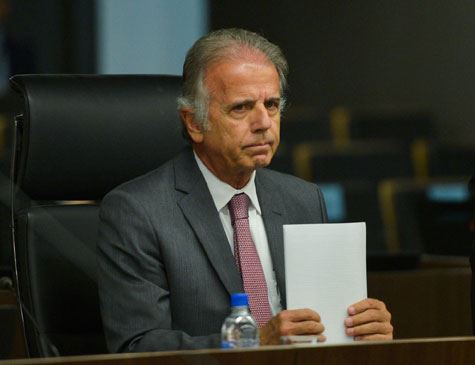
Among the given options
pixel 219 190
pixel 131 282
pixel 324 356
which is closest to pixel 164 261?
pixel 131 282

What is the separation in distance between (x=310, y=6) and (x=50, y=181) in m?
2.24

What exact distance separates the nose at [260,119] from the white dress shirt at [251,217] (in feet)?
0.43

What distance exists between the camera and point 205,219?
6.54 ft

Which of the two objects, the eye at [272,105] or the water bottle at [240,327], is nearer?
the water bottle at [240,327]

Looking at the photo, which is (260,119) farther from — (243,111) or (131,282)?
(131,282)

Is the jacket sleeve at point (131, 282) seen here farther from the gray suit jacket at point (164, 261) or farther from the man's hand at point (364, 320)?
the man's hand at point (364, 320)

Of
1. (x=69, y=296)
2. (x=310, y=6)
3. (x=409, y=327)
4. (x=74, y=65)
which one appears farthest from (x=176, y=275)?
(x=310, y=6)

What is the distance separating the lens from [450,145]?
4324mm

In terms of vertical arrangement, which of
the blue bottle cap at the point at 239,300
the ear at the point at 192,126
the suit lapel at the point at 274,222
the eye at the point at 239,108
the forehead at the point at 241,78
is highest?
the forehead at the point at 241,78

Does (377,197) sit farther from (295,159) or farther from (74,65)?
(74,65)

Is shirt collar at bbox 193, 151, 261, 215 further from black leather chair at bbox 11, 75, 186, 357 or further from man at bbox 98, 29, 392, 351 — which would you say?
black leather chair at bbox 11, 75, 186, 357

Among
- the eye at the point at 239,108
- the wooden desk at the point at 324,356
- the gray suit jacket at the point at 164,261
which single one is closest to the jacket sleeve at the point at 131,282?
the gray suit jacket at the point at 164,261

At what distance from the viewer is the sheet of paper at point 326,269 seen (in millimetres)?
1751

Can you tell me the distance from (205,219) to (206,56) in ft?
0.96
